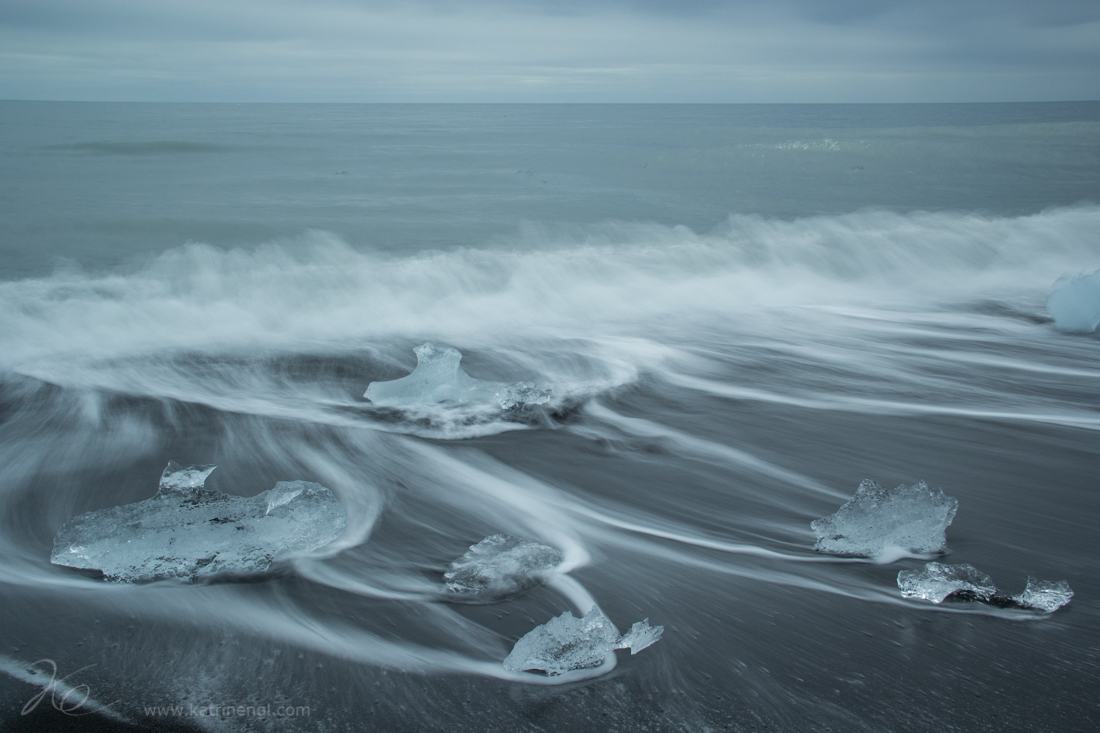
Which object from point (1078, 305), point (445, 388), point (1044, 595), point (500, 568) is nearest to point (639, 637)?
point (500, 568)

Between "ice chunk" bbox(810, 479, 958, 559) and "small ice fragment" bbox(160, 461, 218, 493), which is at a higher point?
"ice chunk" bbox(810, 479, 958, 559)

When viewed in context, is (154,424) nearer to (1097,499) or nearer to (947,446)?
(947,446)

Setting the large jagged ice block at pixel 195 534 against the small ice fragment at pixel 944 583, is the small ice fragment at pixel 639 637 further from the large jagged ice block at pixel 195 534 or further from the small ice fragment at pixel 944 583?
the large jagged ice block at pixel 195 534

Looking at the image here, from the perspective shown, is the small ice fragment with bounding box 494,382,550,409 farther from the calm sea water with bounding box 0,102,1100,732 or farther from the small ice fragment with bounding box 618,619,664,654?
the small ice fragment with bounding box 618,619,664,654

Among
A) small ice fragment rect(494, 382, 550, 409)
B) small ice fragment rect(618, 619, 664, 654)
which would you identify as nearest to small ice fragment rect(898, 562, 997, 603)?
small ice fragment rect(618, 619, 664, 654)
